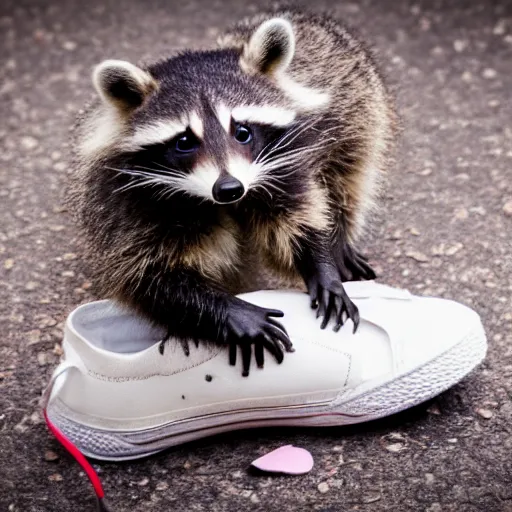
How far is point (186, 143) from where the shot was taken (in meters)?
2.34

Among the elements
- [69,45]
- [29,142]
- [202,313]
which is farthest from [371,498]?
[69,45]

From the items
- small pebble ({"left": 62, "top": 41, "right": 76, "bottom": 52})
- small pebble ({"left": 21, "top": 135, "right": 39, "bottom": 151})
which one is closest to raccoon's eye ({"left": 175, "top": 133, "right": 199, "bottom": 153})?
small pebble ({"left": 21, "top": 135, "right": 39, "bottom": 151})

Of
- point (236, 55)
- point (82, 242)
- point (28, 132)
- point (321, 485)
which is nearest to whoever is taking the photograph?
point (321, 485)

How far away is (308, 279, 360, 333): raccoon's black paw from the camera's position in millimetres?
2416

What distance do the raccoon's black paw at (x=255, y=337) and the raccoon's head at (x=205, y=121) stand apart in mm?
343

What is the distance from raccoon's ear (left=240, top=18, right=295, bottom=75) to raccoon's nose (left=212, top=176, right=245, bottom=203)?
0.47 meters

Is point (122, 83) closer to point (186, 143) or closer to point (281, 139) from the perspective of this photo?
point (186, 143)

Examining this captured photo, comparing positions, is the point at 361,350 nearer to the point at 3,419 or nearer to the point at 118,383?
the point at 118,383

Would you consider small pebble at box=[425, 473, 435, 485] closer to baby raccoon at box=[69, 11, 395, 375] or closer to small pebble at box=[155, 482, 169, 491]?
baby raccoon at box=[69, 11, 395, 375]

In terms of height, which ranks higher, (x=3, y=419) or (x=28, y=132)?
(x=28, y=132)

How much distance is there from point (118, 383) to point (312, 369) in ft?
1.66

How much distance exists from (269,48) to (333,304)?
74 cm

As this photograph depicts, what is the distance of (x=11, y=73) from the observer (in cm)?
461

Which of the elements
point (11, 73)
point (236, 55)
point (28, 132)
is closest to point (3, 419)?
point (236, 55)
